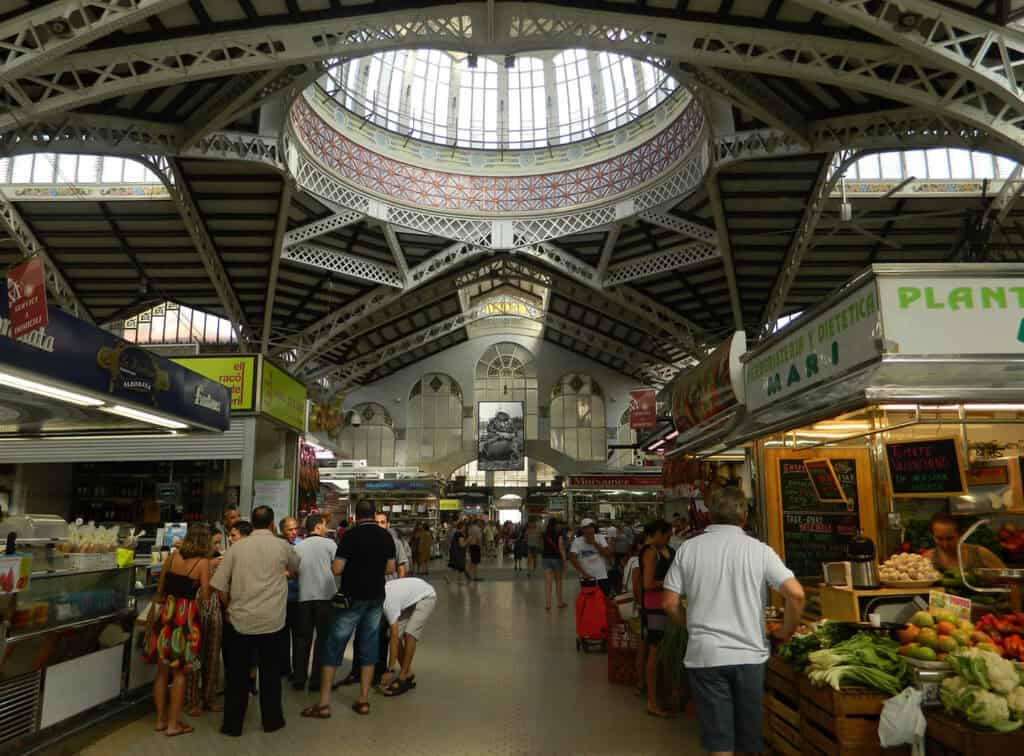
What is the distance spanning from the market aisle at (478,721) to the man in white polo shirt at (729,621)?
1.63m

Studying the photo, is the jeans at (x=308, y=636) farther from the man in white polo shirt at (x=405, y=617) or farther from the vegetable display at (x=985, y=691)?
the vegetable display at (x=985, y=691)

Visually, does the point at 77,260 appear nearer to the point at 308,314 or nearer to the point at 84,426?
the point at 308,314

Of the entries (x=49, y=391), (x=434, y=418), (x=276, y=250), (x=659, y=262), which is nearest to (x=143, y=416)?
(x=49, y=391)

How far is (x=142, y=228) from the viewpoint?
Result: 61.5ft

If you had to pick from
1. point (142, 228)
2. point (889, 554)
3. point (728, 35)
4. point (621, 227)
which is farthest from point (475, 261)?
point (889, 554)

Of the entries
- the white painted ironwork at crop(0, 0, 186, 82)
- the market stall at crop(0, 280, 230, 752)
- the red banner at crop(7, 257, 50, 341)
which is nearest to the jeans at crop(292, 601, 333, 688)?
the market stall at crop(0, 280, 230, 752)

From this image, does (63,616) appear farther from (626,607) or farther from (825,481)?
(825,481)

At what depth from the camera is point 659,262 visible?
21031 millimetres

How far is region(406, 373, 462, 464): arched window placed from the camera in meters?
33.6

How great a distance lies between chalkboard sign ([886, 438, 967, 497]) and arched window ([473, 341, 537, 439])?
2823cm

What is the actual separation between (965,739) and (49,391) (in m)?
6.20

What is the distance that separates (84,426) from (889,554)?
766 centimetres

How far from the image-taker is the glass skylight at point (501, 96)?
67.6ft

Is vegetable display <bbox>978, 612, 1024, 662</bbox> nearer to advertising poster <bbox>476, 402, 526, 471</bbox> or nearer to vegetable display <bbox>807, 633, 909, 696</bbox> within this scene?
vegetable display <bbox>807, 633, 909, 696</bbox>
